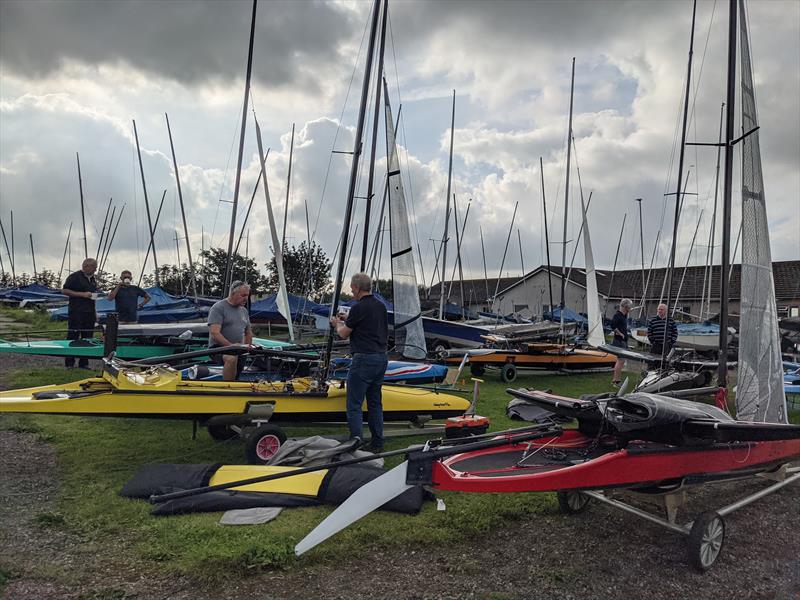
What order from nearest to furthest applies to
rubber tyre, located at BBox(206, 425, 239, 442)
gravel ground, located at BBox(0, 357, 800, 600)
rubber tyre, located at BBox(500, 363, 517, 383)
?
gravel ground, located at BBox(0, 357, 800, 600), rubber tyre, located at BBox(206, 425, 239, 442), rubber tyre, located at BBox(500, 363, 517, 383)

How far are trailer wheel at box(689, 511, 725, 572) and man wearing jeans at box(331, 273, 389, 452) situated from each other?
300cm

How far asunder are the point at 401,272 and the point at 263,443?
564 cm

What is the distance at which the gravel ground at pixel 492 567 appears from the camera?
3.13 m

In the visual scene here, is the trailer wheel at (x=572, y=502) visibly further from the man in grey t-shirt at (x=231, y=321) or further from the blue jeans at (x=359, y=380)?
the man in grey t-shirt at (x=231, y=321)

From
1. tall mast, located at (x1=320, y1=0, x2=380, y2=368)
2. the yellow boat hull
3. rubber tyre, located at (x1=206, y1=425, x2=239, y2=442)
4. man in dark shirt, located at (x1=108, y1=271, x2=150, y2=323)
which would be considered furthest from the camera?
man in dark shirt, located at (x1=108, y1=271, x2=150, y2=323)

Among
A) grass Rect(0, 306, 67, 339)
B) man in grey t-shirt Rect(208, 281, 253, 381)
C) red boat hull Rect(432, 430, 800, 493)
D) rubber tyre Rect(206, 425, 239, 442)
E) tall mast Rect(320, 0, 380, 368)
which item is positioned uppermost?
tall mast Rect(320, 0, 380, 368)

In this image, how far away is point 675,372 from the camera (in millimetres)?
7793

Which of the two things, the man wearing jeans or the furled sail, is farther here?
the furled sail

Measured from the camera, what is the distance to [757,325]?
577 centimetres

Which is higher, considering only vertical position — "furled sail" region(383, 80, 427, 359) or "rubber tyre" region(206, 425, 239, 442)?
"furled sail" region(383, 80, 427, 359)

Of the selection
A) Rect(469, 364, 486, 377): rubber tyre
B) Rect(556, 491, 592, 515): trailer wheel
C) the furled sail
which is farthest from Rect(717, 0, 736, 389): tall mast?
Rect(469, 364, 486, 377): rubber tyre

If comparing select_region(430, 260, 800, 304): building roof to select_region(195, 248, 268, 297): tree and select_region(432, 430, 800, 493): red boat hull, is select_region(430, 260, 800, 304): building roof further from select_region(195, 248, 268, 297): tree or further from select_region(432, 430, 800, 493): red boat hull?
select_region(432, 430, 800, 493): red boat hull

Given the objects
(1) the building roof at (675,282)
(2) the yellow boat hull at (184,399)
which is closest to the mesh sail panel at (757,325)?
(2) the yellow boat hull at (184,399)

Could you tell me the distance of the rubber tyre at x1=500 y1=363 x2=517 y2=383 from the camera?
1224 cm
